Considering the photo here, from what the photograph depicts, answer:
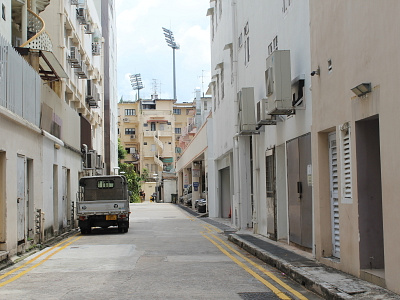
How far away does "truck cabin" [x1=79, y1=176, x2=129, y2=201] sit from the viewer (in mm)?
25641

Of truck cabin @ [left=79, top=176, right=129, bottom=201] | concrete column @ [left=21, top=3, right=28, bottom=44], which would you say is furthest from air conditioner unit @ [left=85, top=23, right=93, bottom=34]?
truck cabin @ [left=79, top=176, right=129, bottom=201]

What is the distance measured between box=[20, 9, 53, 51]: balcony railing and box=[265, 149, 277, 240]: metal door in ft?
32.7

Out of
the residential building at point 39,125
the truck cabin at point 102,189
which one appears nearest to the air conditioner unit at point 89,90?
the residential building at point 39,125

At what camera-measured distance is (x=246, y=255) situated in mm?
14898

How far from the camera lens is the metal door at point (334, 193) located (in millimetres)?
11234

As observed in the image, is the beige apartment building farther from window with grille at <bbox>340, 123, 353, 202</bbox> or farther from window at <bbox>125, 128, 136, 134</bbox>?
window with grille at <bbox>340, 123, 353, 202</bbox>

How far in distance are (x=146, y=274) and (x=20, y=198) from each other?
6212 millimetres

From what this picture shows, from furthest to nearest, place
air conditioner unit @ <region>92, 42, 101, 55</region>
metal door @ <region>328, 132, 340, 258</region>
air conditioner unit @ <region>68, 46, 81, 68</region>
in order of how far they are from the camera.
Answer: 1. air conditioner unit @ <region>92, 42, 101, 55</region>
2. air conditioner unit @ <region>68, 46, 81, 68</region>
3. metal door @ <region>328, 132, 340, 258</region>

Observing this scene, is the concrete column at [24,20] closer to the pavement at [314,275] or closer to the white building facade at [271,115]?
the white building facade at [271,115]

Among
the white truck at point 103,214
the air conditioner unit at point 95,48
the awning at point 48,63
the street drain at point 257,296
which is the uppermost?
the air conditioner unit at point 95,48

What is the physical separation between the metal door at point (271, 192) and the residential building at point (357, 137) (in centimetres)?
524

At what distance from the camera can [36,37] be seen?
22.1m

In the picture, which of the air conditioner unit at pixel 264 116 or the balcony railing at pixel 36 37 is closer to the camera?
the air conditioner unit at pixel 264 116

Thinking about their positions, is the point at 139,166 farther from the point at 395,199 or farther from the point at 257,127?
the point at 395,199
